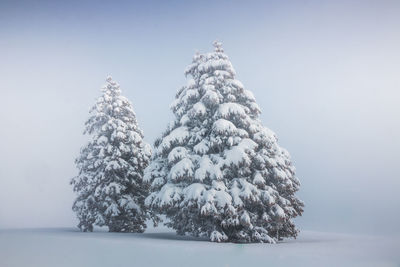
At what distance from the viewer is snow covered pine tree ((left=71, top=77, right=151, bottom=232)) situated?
68.2 feet

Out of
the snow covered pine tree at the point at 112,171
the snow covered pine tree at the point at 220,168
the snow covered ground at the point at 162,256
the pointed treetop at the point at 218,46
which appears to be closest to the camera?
the snow covered ground at the point at 162,256

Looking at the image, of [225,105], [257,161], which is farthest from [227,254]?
[225,105]

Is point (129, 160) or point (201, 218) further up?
point (129, 160)

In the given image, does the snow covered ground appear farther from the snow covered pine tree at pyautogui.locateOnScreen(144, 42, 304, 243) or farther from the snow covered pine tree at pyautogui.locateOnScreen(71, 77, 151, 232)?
the snow covered pine tree at pyautogui.locateOnScreen(71, 77, 151, 232)

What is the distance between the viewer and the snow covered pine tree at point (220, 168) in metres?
15.1

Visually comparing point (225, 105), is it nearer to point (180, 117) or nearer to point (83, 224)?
point (180, 117)

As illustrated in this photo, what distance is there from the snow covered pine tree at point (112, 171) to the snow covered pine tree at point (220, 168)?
3974 millimetres

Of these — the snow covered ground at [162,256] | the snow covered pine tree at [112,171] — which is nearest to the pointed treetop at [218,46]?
the snow covered pine tree at [112,171]

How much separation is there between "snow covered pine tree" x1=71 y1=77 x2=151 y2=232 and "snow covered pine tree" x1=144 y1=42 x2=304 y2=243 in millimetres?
3974

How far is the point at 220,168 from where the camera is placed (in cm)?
1574

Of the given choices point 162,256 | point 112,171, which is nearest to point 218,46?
point 112,171

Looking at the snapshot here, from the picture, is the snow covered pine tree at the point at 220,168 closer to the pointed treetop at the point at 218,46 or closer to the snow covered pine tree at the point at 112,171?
the pointed treetop at the point at 218,46

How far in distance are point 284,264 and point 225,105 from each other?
8635mm

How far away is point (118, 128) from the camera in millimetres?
21859
